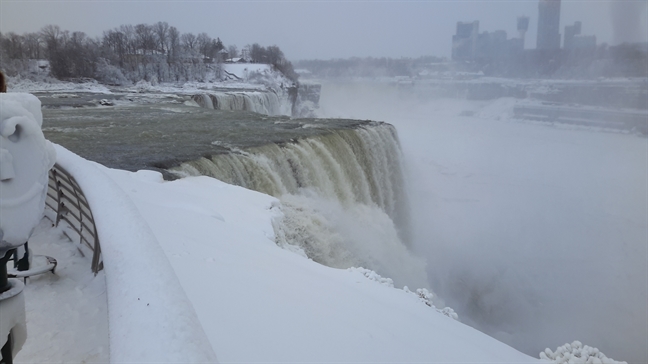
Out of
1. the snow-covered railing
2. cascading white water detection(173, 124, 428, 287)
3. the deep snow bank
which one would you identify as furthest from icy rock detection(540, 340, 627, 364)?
the deep snow bank

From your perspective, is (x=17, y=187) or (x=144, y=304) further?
(x=144, y=304)

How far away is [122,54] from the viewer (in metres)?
50.5

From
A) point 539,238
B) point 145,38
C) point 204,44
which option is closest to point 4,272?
point 539,238

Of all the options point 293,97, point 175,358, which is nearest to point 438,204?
point 175,358

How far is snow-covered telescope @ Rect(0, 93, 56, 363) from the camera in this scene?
1169mm

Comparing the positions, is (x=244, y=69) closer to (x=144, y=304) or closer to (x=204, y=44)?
(x=204, y=44)

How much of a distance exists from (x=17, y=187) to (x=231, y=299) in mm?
2251

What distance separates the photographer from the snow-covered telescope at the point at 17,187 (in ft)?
3.84

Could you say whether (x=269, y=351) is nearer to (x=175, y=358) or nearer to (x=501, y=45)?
(x=175, y=358)

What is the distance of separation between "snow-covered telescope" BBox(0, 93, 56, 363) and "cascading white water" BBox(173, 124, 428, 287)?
15.4 feet

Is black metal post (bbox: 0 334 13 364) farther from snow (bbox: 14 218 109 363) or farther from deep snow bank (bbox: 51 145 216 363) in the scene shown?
snow (bbox: 14 218 109 363)

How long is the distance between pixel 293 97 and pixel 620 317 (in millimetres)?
36241

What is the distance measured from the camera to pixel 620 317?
12.6m

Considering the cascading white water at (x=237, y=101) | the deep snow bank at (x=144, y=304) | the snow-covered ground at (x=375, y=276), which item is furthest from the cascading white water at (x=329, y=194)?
the cascading white water at (x=237, y=101)
